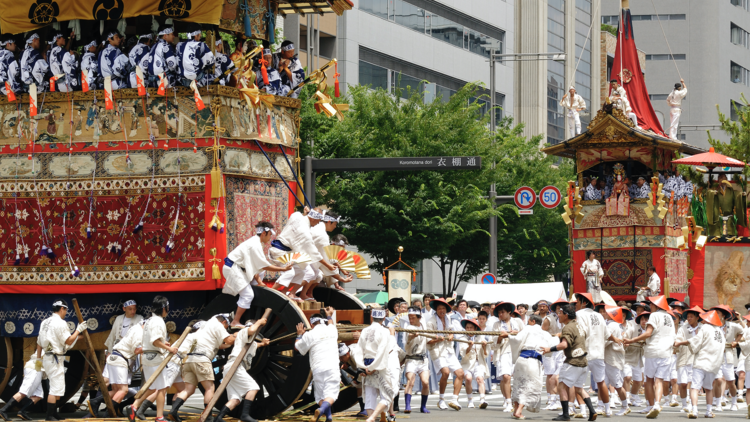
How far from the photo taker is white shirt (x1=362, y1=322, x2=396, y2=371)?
47.8ft

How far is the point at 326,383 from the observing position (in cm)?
1409

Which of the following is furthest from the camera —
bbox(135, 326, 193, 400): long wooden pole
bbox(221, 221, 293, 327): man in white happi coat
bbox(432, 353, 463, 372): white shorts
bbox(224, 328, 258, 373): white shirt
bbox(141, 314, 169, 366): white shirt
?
bbox(432, 353, 463, 372): white shorts

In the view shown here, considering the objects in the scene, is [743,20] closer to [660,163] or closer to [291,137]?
[660,163]

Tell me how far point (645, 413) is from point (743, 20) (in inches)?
2852

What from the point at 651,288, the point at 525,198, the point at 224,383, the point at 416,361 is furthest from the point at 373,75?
the point at 224,383

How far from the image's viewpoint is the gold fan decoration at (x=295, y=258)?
15066 mm

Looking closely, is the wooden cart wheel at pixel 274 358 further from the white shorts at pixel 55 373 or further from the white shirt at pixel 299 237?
the white shorts at pixel 55 373

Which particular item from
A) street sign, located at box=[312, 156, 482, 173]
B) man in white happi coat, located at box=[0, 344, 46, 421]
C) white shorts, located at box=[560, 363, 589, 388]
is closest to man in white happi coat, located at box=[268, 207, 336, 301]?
man in white happi coat, located at box=[0, 344, 46, 421]

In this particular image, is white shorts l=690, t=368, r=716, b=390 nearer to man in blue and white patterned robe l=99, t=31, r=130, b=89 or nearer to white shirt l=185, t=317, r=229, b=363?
white shirt l=185, t=317, r=229, b=363

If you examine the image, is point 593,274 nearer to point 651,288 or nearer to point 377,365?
point 651,288

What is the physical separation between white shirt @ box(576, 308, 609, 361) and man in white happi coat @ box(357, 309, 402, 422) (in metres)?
3.51

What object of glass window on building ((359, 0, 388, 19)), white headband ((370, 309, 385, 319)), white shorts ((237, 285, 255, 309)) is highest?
glass window on building ((359, 0, 388, 19))

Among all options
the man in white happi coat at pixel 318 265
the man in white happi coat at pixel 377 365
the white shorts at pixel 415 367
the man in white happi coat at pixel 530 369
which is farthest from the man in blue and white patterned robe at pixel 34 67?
the man in white happi coat at pixel 530 369

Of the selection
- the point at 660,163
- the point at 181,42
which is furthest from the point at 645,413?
the point at 660,163
